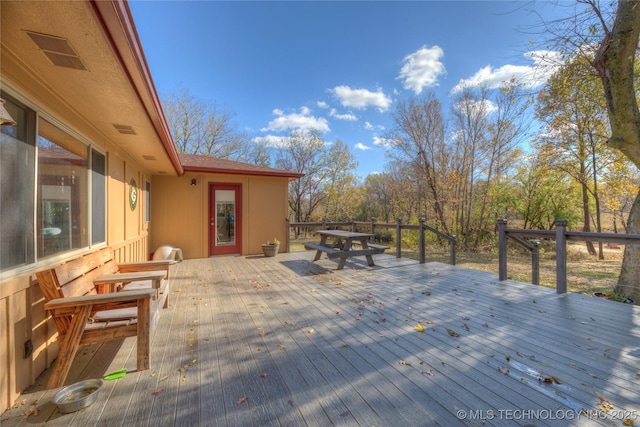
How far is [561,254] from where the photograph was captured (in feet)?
12.1

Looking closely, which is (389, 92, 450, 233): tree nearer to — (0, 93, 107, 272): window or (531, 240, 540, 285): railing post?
(531, 240, 540, 285): railing post

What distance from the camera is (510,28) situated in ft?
15.1

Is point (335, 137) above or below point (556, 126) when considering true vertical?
above

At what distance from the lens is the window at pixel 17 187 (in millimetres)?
1649

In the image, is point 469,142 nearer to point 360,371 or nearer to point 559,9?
point 559,9

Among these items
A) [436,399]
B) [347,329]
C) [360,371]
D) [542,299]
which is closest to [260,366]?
[360,371]

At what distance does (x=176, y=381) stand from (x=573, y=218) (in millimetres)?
19122

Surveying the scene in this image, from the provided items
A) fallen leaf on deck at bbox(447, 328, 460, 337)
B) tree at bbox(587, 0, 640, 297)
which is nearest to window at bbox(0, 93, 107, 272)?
fallen leaf on deck at bbox(447, 328, 460, 337)

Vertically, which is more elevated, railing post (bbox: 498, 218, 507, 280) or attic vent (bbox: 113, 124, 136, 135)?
attic vent (bbox: 113, 124, 136, 135)

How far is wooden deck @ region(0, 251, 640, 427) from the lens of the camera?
1545 millimetres

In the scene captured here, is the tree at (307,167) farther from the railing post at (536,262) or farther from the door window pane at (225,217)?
the railing post at (536,262)

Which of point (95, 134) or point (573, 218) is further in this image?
point (573, 218)

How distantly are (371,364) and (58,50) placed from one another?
10.1ft

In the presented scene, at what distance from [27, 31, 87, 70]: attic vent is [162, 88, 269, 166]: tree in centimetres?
1726
